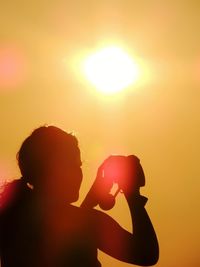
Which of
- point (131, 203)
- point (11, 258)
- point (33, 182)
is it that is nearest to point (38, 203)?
point (33, 182)

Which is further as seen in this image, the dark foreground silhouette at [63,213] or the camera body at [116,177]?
the camera body at [116,177]

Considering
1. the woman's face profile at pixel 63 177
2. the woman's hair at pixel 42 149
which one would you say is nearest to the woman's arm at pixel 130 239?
the woman's face profile at pixel 63 177

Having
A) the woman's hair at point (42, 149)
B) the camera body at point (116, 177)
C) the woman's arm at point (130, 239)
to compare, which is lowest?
the woman's arm at point (130, 239)

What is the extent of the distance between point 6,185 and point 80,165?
10.3 inches

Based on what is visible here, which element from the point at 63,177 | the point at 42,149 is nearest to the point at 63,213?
the point at 63,177

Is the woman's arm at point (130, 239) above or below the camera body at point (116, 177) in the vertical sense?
below

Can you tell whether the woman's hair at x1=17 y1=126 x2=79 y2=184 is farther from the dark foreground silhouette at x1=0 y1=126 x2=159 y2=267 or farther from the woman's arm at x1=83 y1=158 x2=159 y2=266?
the woman's arm at x1=83 y1=158 x2=159 y2=266

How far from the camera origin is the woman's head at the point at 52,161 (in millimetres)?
1455

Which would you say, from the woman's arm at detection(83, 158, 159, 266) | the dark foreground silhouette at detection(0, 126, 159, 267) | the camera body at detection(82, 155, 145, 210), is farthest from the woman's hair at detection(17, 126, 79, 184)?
the woman's arm at detection(83, 158, 159, 266)

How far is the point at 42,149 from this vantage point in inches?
58.9

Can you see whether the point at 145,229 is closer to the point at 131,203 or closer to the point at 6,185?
the point at 131,203

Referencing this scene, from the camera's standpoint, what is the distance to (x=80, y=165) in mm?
1483

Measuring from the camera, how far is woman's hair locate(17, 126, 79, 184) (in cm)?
148

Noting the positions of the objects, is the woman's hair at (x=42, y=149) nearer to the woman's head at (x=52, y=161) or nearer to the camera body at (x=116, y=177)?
the woman's head at (x=52, y=161)
